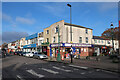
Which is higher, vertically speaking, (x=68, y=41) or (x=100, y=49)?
(x=68, y=41)

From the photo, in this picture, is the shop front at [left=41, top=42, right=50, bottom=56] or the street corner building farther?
the shop front at [left=41, top=42, right=50, bottom=56]

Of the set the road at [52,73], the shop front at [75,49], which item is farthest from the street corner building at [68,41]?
the road at [52,73]

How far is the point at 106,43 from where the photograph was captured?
40.2 m

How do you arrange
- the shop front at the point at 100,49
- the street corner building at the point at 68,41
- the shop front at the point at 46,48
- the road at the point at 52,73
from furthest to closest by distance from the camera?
the shop front at the point at 100,49, the shop front at the point at 46,48, the street corner building at the point at 68,41, the road at the point at 52,73

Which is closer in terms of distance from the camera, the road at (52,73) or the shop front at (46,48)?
the road at (52,73)

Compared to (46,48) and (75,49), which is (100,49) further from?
(46,48)

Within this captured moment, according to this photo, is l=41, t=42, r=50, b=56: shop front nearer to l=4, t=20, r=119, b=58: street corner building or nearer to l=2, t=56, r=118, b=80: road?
l=4, t=20, r=119, b=58: street corner building

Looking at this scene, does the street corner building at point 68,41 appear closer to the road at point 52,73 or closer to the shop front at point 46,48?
the shop front at point 46,48

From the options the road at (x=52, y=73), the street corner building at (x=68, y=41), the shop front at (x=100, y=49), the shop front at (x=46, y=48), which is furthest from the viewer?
the shop front at (x=100, y=49)

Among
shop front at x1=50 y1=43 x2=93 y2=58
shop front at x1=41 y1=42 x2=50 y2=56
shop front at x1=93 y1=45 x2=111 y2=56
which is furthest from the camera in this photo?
shop front at x1=93 y1=45 x2=111 y2=56

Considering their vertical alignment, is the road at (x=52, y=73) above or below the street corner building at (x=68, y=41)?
below

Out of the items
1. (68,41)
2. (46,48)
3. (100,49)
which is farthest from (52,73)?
(100,49)

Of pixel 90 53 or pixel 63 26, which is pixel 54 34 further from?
pixel 90 53

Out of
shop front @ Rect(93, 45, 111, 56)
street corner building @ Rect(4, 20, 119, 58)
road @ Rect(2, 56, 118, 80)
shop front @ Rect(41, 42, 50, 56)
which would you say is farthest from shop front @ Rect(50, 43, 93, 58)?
road @ Rect(2, 56, 118, 80)
